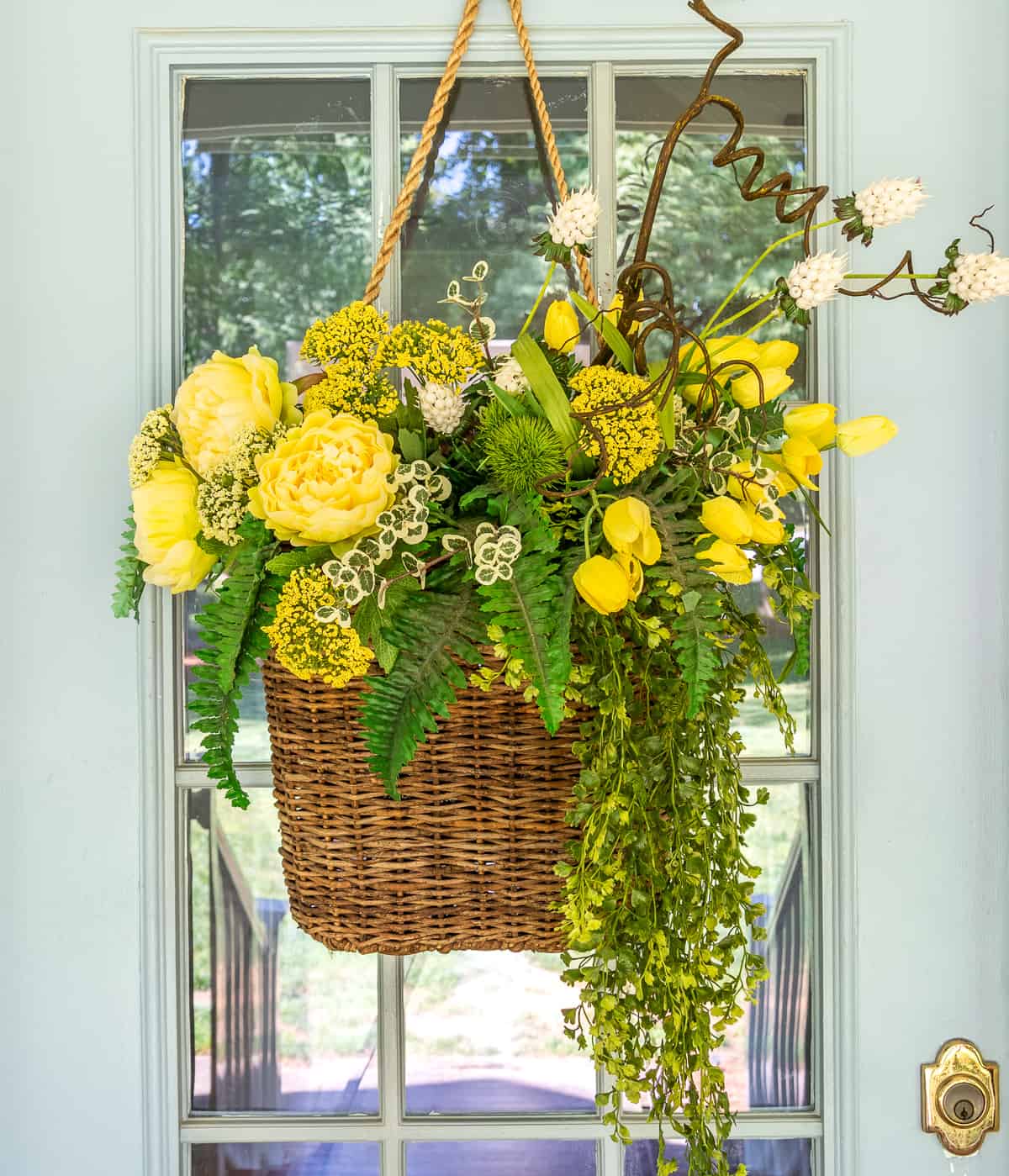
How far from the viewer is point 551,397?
2.12 ft

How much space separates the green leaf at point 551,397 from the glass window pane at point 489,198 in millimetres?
255

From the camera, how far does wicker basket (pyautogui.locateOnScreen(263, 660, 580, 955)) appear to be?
0.68 metres

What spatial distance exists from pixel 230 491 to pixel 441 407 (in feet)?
0.50

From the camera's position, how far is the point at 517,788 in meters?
0.68

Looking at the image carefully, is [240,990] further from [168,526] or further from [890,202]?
[890,202]

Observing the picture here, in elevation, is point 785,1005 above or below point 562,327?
below

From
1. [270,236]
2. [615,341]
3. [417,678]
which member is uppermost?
[270,236]

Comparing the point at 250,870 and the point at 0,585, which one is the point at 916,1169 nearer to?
the point at 250,870

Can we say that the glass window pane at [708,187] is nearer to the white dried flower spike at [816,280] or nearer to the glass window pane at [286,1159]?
the white dried flower spike at [816,280]

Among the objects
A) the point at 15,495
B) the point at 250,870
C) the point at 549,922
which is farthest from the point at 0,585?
the point at 549,922

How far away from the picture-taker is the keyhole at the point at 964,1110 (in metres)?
0.89

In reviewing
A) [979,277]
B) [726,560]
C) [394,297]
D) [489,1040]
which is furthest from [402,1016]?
[979,277]

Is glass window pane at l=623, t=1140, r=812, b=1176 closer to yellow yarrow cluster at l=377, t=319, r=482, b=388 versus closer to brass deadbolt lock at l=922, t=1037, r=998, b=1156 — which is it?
brass deadbolt lock at l=922, t=1037, r=998, b=1156

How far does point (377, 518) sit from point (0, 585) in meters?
0.47
